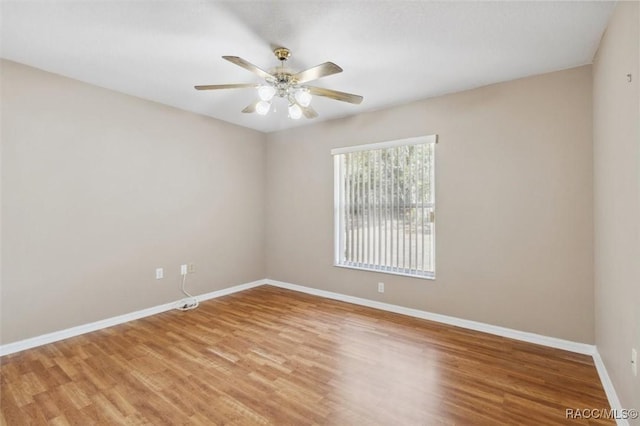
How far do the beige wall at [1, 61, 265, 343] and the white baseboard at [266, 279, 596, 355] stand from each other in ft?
5.83

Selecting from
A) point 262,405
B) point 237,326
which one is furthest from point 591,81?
point 237,326

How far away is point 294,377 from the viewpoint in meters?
2.20

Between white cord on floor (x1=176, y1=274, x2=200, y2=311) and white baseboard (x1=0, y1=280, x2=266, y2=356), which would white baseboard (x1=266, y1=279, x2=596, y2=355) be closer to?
white cord on floor (x1=176, y1=274, x2=200, y2=311)

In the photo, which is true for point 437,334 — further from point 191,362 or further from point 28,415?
point 28,415

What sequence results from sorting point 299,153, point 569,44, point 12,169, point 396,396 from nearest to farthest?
point 396,396 < point 569,44 < point 12,169 < point 299,153

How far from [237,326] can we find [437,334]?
213 centimetres

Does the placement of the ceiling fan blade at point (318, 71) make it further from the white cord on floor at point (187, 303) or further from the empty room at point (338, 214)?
the white cord on floor at point (187, 303)

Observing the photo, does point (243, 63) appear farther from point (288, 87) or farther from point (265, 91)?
point (288, 87)

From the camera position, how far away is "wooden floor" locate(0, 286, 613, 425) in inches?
71.1

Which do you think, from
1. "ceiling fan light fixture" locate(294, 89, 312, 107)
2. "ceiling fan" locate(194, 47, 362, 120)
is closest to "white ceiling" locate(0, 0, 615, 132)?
"ceiling fan" locate(194, 47, 362, 120)

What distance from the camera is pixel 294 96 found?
8.55 ft

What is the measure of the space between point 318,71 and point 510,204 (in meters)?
2.29

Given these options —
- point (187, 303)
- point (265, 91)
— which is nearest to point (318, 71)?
point (265, 91)

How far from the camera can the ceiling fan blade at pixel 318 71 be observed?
1.96 m
